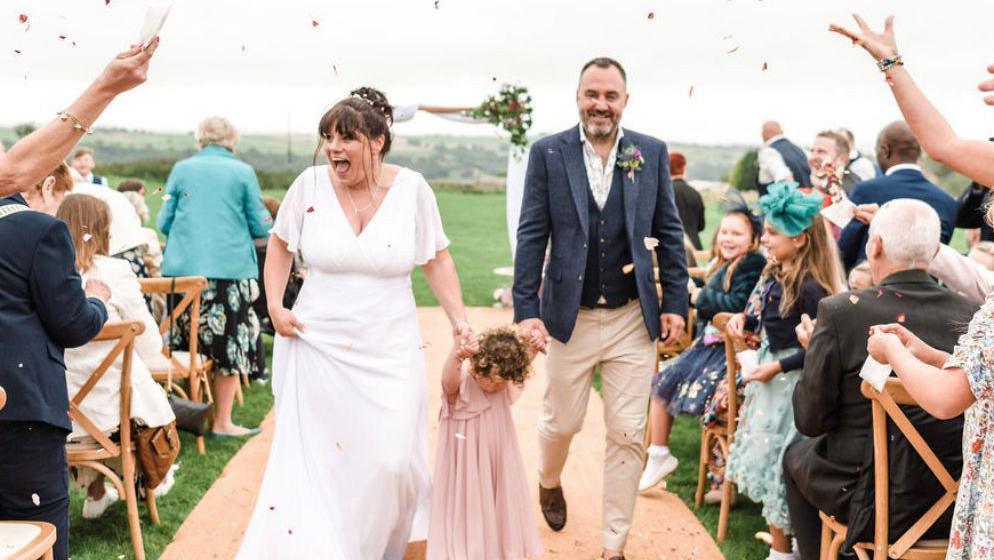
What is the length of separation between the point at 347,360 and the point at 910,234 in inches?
91.6

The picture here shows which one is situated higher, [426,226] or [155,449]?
[426,226]

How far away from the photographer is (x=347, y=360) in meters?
4.18

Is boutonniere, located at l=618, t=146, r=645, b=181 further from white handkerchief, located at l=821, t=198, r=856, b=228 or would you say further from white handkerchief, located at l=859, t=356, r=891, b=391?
white handkerchief, located at l=859, t=356, r=891, b=391

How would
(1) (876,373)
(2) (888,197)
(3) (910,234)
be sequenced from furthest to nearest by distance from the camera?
(2) (888,197)
(3) (910,234)
(1) (876,373)

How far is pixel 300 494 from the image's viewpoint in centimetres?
411

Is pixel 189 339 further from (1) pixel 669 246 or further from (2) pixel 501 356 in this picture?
(1) pixel 669 246

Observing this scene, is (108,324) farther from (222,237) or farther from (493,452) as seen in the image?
(222,237)

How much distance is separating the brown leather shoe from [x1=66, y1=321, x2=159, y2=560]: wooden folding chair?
6.50ft

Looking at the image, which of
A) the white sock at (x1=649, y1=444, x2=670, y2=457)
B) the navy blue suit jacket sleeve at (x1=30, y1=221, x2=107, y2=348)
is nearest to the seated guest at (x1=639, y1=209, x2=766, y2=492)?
the white sock at (x1=649, y1=444, x2=670, y2=457)

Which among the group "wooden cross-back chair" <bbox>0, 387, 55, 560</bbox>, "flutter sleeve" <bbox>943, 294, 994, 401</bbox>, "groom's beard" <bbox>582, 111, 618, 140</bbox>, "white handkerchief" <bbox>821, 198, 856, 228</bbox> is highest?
"groom's beard" <bbox>582, 111, 618, 140</bbox>

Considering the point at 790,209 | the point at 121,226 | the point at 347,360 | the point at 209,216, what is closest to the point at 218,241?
the point at 209,216

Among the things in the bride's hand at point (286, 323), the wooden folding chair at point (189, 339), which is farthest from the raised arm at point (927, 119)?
the wooden folding chair at point (189, 339)

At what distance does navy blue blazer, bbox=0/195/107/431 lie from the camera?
304 centimetres

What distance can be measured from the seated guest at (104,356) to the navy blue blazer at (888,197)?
13.6ft
